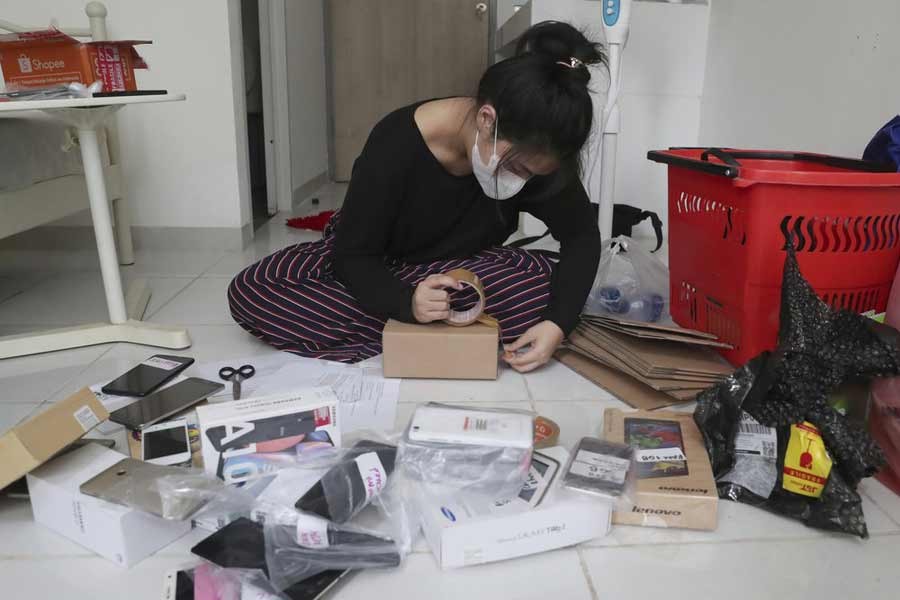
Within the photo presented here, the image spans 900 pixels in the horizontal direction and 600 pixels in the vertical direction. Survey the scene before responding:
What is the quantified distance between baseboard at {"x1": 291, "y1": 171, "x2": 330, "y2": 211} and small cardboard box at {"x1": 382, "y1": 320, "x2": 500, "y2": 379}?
1.90 metres

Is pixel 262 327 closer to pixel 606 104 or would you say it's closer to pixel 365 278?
pixel 365 278

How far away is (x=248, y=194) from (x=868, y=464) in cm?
199

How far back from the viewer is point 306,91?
3197 mm

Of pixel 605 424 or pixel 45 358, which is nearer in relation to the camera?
pixel 605 424

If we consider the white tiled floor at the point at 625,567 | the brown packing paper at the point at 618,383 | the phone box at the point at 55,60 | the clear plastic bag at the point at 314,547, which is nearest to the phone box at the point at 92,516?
the white tiled floor at the point at 625,567

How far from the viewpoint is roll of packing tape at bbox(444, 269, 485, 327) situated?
1.15 m

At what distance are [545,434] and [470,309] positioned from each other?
35 cm

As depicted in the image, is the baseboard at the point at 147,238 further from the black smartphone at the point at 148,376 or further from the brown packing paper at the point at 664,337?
the brown packing paper at the point at 664,337

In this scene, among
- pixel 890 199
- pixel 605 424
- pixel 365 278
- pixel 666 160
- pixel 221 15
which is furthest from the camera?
pixel 221 15

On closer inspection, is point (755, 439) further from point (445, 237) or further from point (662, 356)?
point (445, 237)

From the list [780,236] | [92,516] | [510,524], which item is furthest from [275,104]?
[510,524]

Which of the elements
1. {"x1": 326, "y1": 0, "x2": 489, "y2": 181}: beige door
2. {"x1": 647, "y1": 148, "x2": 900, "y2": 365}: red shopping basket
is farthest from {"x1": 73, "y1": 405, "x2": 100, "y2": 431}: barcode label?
{"x1": 326, "y1": 0, "x2": 489, "y2": 181}: beige door

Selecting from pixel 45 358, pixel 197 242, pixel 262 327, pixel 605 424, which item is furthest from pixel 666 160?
pixel 197 242

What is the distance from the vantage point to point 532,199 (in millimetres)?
1195
